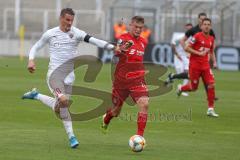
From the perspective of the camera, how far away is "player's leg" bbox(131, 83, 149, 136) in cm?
1332

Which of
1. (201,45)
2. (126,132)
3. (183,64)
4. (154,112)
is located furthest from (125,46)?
(183,64)

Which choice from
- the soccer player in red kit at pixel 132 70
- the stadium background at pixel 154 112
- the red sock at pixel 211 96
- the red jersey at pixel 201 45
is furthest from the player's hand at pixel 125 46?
the red jersey at pixel 201 45

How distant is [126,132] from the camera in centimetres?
1570

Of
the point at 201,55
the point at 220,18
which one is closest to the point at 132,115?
the point at 201,55

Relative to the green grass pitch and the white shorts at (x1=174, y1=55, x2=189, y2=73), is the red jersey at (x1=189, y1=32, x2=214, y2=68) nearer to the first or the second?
the green grass pitch

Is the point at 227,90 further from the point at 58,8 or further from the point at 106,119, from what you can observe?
the point at 58,8

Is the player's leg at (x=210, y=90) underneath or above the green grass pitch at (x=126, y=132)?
above

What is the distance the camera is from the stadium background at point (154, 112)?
42.9ft

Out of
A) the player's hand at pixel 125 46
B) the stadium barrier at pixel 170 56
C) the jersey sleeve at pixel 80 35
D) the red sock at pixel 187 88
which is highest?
the jersey sleeve at pixel 80 35

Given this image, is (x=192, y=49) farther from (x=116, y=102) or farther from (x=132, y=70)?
(x=132, y=70)

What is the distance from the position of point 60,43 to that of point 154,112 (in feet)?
22.3

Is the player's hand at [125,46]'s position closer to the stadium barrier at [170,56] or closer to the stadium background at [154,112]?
the stadium background at [154,112]

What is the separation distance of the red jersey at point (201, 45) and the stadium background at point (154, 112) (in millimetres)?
1224

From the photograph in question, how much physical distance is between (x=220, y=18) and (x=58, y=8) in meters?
13.3
